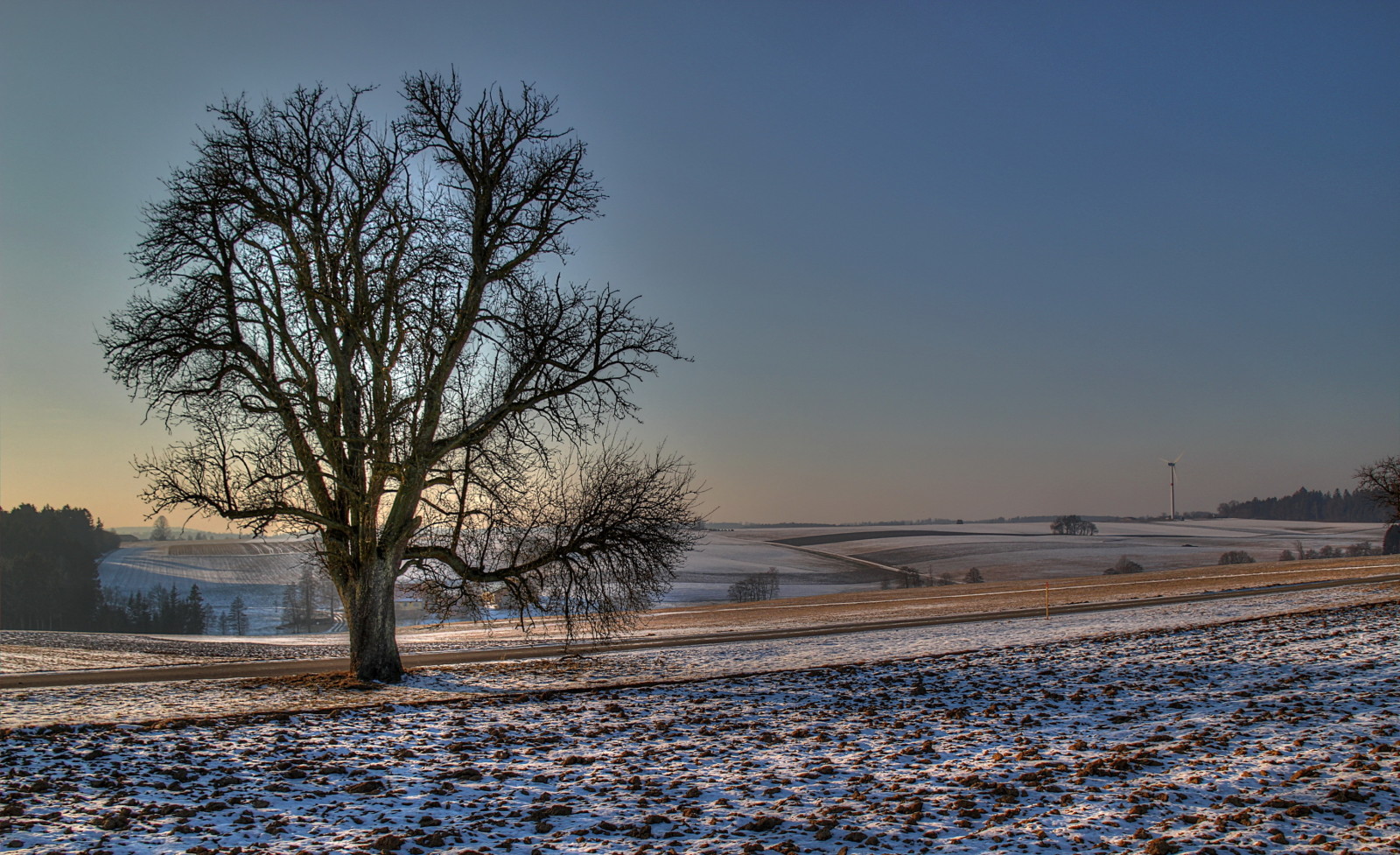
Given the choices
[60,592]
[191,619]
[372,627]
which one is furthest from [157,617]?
[372,627]

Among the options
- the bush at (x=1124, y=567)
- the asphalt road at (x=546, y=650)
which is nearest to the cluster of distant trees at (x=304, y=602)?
the asphalt road at (x=546, y=650)

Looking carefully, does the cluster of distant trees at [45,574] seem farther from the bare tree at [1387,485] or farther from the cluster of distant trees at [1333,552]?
the cluster of distant trees at [1333,552]

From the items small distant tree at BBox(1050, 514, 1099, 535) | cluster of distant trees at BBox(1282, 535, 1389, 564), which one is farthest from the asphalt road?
small distant tree at BBox(1050, 514, 1099, 535)

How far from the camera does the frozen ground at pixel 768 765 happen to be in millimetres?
7117

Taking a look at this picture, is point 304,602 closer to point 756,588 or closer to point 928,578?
point 756,588

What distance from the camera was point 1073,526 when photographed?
141500mm

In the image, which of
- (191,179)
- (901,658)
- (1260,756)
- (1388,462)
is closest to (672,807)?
(1260,756)

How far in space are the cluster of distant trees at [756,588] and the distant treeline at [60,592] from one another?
2290 inches

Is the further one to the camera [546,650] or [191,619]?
[191,619]

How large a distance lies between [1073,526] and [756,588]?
8408 centimetres

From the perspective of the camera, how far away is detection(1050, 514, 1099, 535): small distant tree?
456 ft

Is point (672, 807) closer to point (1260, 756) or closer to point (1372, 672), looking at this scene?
point (1260, 756)

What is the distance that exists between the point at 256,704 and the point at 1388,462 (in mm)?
42996

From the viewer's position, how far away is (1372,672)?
1348cm
